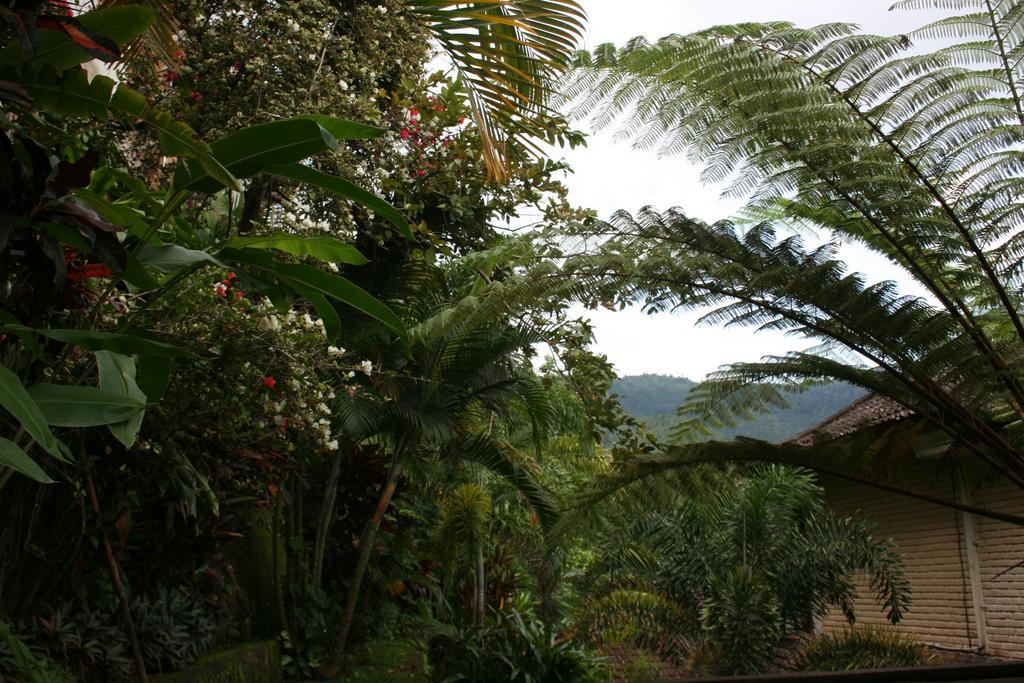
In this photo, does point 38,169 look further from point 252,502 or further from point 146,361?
point 252,502

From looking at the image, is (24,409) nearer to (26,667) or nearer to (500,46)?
(26,667)

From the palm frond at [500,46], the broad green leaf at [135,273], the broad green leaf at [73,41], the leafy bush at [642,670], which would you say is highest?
the palm frond at [500,46]

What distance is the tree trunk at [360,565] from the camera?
755 centimetres

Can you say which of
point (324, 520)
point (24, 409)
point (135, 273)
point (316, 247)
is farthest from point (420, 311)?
point (24, 409)

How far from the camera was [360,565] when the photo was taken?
25.5 ft

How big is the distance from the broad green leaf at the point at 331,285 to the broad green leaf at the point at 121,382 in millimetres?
555

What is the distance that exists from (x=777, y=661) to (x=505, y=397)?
3282 millimetres

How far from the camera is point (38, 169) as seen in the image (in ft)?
7.90

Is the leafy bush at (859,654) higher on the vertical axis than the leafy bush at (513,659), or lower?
lower

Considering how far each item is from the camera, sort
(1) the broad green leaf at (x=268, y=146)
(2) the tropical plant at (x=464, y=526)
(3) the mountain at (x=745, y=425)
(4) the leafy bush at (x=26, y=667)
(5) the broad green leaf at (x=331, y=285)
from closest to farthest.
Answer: (1) the broad green leaf at (x=268, y=146)
(5) the broad green leaf at (x=331, y=285)
(4) the leafy bush at (x=26, y=667)
(2) the tropical plant at (x=464, y=526)
(3) the mountain at (x=745, y=425)

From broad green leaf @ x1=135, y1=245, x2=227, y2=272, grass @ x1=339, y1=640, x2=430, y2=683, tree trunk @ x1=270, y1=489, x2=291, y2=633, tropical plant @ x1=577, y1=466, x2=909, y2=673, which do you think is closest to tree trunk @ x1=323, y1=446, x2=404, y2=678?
grass @ x1=339, y1=640, x2=430, y2=683

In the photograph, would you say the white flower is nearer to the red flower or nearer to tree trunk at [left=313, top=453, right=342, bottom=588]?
the red flower

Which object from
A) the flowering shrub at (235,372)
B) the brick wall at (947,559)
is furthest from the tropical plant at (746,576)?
the flowering shrub at (235,372)

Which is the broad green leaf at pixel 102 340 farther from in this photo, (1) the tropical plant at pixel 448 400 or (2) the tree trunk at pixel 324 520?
(2) the tree trunk at pixel 324 520
